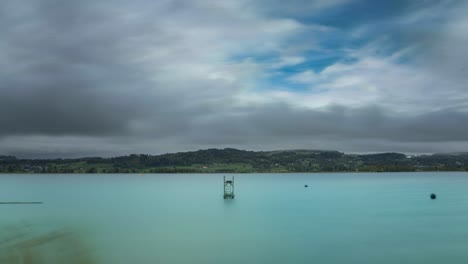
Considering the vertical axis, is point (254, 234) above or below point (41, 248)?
below

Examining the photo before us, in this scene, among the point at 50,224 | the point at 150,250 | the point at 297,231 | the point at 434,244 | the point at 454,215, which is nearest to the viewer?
the point at 150,250

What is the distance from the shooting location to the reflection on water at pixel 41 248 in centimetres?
2356

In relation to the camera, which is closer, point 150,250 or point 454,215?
point 150,250

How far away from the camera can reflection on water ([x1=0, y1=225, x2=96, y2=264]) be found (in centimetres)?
2356

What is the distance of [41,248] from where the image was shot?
26.9 m

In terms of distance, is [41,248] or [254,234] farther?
[254,234]

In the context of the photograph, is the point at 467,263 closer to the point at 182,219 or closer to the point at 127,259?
the point at 127,259

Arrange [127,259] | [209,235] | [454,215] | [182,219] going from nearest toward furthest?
[127,259]
[209,235]
[182,219]
[454,215]

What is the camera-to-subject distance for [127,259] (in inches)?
979

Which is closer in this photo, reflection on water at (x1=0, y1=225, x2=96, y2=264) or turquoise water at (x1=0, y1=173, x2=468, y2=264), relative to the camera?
reflection on water at (x1=0, y1=225, x2=96, y2=264)

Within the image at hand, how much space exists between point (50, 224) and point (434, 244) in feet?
101

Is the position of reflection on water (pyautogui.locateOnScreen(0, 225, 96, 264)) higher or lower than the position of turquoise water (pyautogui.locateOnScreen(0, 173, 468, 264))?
higher

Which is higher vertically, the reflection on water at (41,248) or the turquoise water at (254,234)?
the reflection on water at (41,248)

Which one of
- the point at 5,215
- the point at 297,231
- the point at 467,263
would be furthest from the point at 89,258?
the point at 5,215
